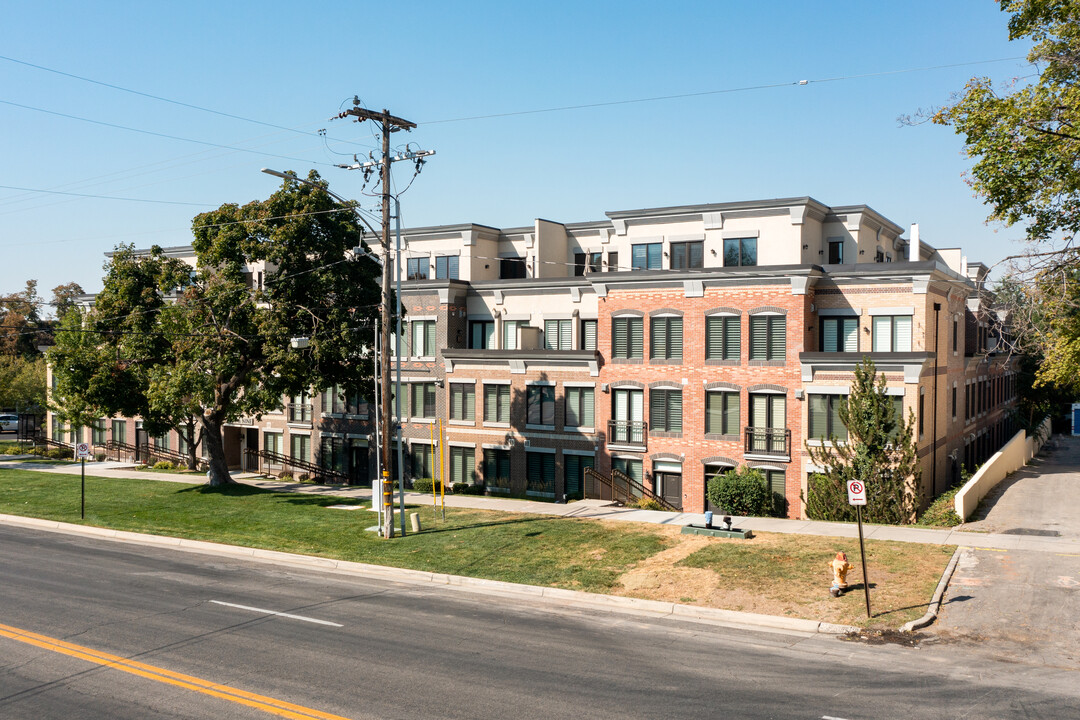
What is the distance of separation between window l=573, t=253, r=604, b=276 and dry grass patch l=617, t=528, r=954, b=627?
22.4 m

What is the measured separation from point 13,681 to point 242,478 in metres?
33.7

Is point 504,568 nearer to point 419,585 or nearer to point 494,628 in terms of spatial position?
point 419,585

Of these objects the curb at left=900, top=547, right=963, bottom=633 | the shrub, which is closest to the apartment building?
the shrub

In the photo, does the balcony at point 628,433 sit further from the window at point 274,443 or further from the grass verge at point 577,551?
the window at point 274,443

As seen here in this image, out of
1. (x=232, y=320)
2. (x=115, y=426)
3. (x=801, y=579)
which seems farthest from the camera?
(x=115, y=426)

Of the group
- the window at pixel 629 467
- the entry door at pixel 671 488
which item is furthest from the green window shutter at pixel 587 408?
the entry door at pixel 671 488

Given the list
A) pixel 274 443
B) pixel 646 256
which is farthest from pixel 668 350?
pixel 274 443

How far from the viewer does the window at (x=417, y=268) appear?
150 feet

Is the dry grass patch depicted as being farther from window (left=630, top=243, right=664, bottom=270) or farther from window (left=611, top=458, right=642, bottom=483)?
window (left=630, top=243, right=664, bottom=270)

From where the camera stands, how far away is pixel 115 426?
55.2m

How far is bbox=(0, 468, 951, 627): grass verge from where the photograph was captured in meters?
19.1

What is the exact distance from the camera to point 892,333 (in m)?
32.2

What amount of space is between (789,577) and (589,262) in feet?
88.2

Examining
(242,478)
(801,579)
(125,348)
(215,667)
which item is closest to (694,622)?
(801,579)
